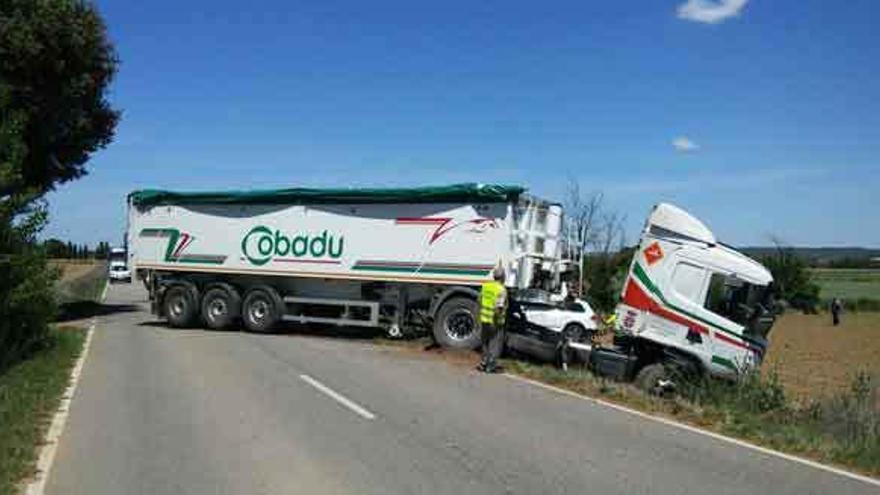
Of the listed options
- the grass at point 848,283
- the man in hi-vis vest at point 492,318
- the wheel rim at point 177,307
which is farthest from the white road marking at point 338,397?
the grass at point 848,283

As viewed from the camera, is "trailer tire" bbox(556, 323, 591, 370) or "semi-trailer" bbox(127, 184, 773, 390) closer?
"semi-trailer" bbox(127, 184, 773, 390)

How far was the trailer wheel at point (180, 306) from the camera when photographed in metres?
22.4

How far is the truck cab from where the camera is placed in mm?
13680

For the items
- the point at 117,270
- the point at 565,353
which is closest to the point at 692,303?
the point at 565,353

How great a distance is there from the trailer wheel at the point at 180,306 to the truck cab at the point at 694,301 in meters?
12.0

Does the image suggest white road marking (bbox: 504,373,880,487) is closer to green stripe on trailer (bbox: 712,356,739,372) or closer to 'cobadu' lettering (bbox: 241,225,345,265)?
green stripe on trailer (bbox: 712,356,739,372)

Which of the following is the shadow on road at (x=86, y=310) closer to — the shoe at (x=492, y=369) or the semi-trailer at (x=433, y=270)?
the semi-trailer at (x=433, y=270)

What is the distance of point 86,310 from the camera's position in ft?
103

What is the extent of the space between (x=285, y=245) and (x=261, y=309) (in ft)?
5.79

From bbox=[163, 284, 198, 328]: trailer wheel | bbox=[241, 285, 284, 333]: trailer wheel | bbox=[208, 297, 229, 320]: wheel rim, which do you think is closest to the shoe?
bbox=[241, 285, 284, 333]: trailer wheel

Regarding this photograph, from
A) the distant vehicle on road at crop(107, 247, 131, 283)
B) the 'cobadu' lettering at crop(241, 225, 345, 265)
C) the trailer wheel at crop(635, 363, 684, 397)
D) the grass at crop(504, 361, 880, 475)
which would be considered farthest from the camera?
the distant vehicle on road at crop(107, 247, 131, 283)

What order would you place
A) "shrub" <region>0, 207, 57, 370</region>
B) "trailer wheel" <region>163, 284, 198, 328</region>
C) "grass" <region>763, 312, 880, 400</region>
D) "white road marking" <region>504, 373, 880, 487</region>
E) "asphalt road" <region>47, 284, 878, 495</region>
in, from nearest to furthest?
"asphalt road" <region>47, 284, 878, 495</region> → "white road marking" <region>504, 373, 880, 487</region> → "shrub" <region>0, 207, 57, 370</region> → "grass" <region>763, 312, 880, 400</region> → "trailer wheel" <region>163, 284, 198, 328</region>

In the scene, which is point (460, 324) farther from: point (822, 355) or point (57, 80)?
point (822, 355)

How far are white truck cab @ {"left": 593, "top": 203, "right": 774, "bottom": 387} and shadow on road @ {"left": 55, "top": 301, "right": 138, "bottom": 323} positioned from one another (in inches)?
726
